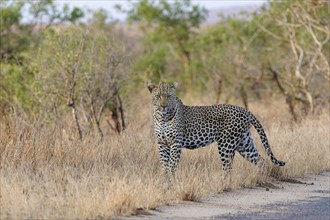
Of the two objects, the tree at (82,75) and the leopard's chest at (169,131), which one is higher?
the tree at (82,75)

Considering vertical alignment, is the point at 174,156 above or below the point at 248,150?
below

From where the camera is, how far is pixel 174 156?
40.9 ft

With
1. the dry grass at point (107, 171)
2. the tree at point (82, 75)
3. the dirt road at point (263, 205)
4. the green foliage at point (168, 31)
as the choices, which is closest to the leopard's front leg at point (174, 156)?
the dry grass at point (107, 171)

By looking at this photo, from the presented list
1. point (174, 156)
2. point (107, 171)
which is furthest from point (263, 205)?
point (107, 171)

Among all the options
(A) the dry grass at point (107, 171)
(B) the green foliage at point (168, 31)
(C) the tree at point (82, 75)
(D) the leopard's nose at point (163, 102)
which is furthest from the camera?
(B) the green foliage at point (168, 31)

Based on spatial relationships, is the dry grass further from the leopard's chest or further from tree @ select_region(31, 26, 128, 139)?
tree @ select_region(31, 26, 128, 139)

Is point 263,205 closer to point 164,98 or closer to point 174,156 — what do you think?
point 174,156

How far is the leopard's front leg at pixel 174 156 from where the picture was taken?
12336 millimetres

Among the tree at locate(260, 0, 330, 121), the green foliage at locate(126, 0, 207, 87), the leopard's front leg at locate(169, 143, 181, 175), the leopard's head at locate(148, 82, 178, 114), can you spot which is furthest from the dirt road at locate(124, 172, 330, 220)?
the green foliage at locate(126, 0, 207, 87)

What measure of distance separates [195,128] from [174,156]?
72 centimetres

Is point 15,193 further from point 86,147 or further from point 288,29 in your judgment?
point 288,29

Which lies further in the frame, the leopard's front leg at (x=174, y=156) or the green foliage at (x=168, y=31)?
the green foliage at (x=168, y=31)

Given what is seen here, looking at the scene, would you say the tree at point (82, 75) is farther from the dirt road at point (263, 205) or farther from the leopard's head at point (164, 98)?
the dirt road at point (263, 205)

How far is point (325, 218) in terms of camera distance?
9.78 metres
